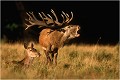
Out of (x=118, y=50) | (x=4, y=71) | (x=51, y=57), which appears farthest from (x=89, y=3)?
(x=4, y=71)

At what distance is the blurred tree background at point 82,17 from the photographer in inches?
910

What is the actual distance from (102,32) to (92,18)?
3.02 feet

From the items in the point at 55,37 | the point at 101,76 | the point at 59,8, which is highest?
the point at 59,8

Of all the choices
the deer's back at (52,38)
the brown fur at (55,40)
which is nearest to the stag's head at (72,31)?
the brown fur at (55,40)

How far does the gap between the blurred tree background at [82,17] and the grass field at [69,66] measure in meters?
9.45

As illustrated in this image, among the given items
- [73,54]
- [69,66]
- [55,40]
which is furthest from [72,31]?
[73,54]

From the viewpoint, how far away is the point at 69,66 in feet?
35.1

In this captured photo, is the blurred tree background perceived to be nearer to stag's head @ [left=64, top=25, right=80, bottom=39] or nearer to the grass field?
the grass field

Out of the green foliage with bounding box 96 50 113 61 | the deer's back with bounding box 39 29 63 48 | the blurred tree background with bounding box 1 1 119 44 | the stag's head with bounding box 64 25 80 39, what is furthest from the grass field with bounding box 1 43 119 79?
the blurred tree background with bounding box 1 1 119 44

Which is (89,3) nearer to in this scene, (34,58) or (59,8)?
(59,8)

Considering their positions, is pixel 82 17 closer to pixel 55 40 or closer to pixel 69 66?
pixel 55 40

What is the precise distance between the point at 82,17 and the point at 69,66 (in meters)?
13.6

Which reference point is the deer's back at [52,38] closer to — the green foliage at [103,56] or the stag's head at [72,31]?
the stag's head at [72,31]

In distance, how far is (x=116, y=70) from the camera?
1043 cm
